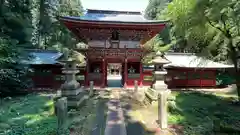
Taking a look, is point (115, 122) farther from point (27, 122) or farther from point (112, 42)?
point (112, 42)

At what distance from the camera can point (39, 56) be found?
1814 centimetres

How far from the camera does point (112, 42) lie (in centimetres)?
1633

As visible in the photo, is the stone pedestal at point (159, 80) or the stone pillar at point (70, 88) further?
the stone pedestal at point (159, 80)

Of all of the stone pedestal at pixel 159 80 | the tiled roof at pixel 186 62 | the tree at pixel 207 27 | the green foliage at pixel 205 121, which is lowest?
the green foliage at pixel 205 121

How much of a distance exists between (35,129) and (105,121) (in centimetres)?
235

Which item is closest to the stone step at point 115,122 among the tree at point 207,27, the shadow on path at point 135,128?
the shadow on path at point 135,128

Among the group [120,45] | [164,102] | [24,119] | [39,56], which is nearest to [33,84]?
[39,56]

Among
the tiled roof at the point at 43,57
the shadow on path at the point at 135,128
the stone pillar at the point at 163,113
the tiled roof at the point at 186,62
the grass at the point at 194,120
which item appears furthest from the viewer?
the tiled roof at the point at 186,62

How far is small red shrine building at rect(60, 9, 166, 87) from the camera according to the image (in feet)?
48.3

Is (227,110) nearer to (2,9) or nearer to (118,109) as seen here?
(118,109)

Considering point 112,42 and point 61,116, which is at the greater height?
point 112,42

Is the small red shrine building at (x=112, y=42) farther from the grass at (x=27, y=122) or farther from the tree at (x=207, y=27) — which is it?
the grass at (x=27, y=122)

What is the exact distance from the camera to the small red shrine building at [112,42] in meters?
14.7

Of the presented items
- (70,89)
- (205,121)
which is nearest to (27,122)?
(70,89)
